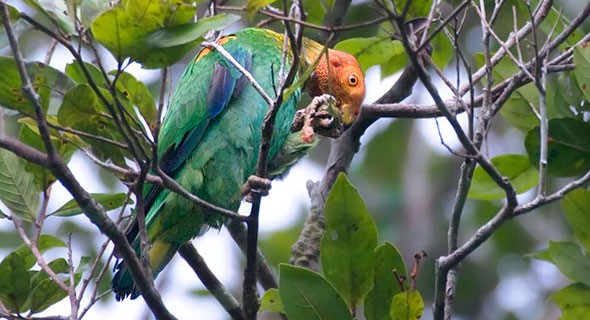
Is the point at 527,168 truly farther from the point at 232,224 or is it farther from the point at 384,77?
the point at 232,224

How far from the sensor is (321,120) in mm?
3824

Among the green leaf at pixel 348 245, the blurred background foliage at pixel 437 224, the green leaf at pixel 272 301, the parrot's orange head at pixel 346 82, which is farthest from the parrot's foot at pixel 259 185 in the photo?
the blurred background foliage at pixel 437 224

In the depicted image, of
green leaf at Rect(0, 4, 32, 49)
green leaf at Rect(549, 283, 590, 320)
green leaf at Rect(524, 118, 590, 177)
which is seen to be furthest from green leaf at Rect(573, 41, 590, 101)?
green leaf at Rect(0, 4, 32, 49)

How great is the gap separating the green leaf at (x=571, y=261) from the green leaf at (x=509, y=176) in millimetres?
464

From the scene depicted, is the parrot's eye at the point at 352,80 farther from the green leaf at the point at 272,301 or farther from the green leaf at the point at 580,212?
the green leaf at the point at 272,301

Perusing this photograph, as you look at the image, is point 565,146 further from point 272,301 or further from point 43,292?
point 43,292

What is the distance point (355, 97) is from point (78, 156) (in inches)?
121

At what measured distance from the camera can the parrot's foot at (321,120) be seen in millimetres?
3795

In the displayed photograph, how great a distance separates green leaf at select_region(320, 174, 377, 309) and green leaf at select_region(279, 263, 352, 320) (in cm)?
11

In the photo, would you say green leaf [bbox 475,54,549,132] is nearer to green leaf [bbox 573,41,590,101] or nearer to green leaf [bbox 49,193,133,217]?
green leaf [bbox 573,41,590,101]

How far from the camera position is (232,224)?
4.03 metres

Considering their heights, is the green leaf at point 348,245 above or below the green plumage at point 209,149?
below

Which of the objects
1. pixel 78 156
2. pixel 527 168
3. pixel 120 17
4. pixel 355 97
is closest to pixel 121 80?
pixel 120 17

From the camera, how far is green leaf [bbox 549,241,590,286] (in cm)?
336
